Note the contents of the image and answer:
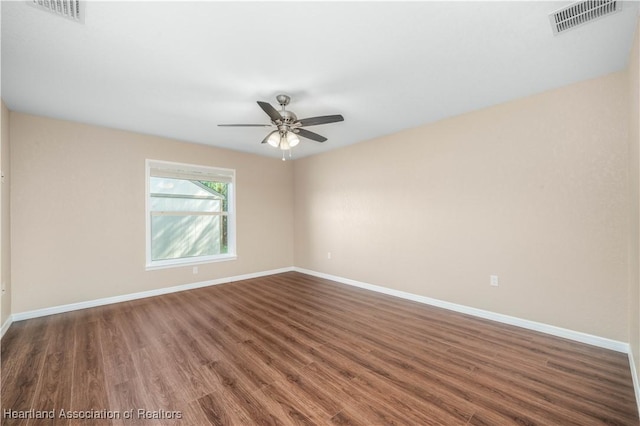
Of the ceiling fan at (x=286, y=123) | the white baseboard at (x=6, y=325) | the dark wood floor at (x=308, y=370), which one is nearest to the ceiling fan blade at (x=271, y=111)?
the ceiling fan at (x=286, y=123)

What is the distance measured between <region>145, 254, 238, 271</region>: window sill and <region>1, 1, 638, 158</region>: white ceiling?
7.57ft

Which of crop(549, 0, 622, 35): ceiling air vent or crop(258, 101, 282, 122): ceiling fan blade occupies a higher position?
crop(549, 0, 622, 35): ceiling air vent

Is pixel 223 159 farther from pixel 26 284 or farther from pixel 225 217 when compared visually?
pixel 26 284

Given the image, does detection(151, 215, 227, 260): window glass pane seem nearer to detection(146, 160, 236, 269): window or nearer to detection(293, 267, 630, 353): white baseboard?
detection(146, 160, 236, 269): window

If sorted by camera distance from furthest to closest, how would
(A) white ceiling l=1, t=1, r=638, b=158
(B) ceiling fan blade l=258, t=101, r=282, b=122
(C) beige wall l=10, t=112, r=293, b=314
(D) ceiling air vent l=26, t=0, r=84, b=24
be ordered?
(C) beige wall l=10, t=112, r=293, b=314 < (B) ceiling fan blade l=258, t=101, r=282, b=122 < (A) white ceiling l=1, t=1, r=638, b=158 < (D) ceiling air vent l=26, t=0, r=84, b=24

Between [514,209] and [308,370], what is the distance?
2815 mm

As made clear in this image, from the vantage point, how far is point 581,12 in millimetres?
1727

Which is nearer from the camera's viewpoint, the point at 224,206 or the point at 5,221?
the point at 5,221

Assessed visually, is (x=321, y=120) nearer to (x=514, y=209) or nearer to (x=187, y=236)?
(x=514, y=209)

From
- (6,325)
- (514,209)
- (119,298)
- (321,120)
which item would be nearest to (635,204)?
(514,209)

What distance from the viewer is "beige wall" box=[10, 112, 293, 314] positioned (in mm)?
3229

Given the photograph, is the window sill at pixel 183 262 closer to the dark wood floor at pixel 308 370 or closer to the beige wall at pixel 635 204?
the dark wood floor at pixel 308 370

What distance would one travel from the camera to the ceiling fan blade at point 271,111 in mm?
2389

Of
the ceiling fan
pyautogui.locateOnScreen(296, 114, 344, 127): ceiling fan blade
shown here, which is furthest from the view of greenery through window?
pyautogui.locateOnScreen(296, 114, 344, 127): ceiling fan blade
